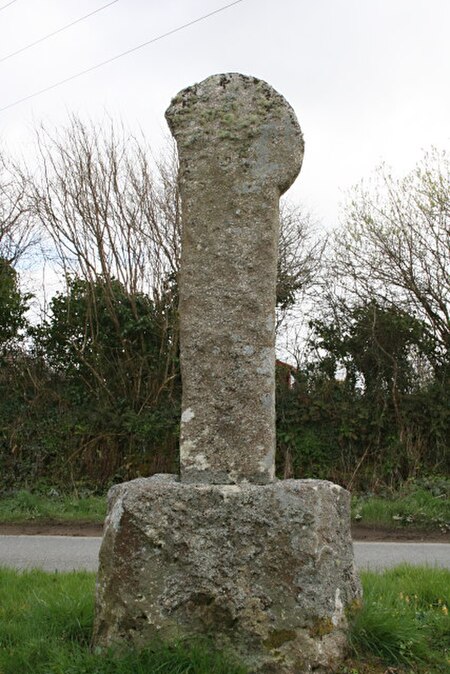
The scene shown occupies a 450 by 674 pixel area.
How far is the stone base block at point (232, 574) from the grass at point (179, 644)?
0.45 ft

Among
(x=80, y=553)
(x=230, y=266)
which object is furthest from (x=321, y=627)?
(x=80, y=553)

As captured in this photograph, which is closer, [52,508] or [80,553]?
[80,553]

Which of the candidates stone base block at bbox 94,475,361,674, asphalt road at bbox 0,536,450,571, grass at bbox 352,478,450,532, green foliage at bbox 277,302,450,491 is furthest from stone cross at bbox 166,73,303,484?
green foliage at bbox 277,302,450,491

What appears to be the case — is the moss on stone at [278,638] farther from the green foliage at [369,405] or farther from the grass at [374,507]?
the green foliage at [369,405]

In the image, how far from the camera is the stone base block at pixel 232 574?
3689 millimetres

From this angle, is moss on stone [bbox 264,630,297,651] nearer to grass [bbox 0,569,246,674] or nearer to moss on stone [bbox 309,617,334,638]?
moss on stone [bbox 309,617,334,638]

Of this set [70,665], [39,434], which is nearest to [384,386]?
[39,434]

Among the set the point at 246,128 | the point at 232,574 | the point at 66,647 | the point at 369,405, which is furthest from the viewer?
the point at 369,405

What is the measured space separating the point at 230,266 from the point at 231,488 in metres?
1.25

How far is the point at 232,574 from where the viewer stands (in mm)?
3764

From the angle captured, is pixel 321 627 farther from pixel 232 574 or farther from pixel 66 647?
pixel 66 647

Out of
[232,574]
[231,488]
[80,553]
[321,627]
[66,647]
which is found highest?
[231,488]

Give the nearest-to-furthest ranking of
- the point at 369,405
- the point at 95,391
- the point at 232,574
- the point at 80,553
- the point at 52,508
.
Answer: the point at 232,574 < the point at 80,553 < the point at 52,508 < the point at 369,405 < the point at 95,391

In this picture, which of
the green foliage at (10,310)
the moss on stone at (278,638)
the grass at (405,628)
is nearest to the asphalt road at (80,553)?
the grass at (405,628)
